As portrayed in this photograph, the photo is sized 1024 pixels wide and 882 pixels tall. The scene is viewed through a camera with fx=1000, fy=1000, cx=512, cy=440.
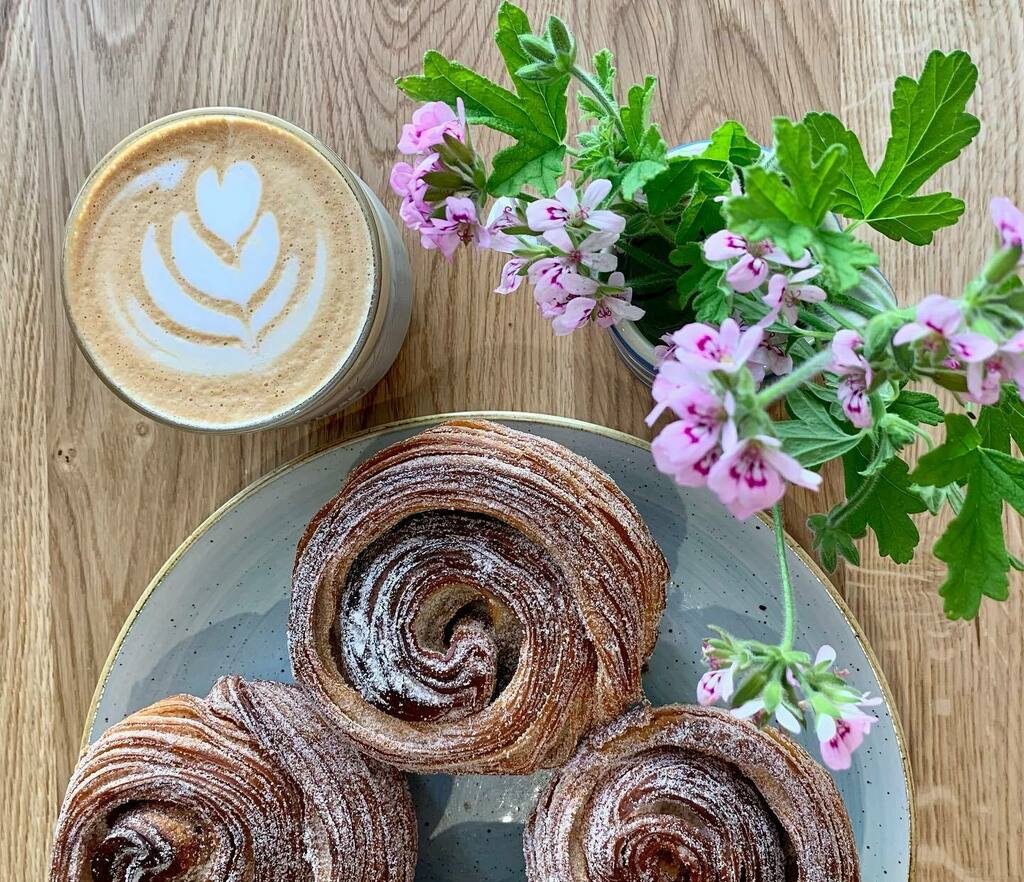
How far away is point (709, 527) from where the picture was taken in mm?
1077

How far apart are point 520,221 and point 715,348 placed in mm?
229

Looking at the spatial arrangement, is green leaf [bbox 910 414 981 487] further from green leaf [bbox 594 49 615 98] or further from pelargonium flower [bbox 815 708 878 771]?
green leaf [bbox 594 49 615 98]

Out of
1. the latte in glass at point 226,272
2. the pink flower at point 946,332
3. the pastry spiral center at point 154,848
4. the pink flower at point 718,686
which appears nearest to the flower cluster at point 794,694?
the pink flower at point 718,686

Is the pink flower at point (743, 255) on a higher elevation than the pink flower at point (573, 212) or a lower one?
lower

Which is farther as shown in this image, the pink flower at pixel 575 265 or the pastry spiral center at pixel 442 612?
the pastry spiral center at pixel 442 612

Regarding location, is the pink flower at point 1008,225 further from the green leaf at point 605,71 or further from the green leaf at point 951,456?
the green leaf at point 605,71

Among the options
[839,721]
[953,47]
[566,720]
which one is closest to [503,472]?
[566,720]

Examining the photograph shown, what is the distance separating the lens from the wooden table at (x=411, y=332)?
3.57 feet

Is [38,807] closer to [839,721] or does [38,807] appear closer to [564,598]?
[564,598]

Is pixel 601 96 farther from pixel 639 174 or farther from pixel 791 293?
pixel 791 293

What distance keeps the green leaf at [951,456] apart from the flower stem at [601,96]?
31 cm

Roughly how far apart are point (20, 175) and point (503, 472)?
695mm

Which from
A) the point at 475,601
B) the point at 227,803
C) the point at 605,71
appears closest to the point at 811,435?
the point at 605,71

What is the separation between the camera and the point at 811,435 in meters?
0.73
